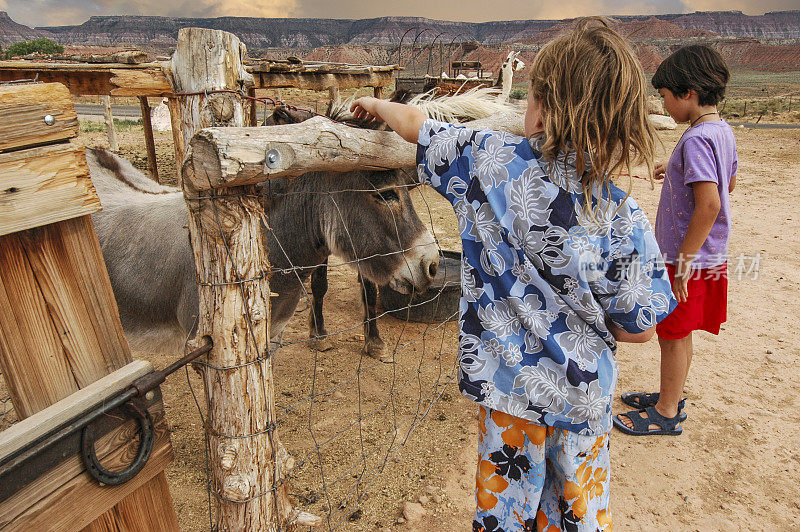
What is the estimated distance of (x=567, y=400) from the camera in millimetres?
1432

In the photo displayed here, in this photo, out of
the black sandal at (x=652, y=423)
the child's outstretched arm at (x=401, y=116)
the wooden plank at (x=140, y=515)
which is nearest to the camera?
the wooden plank at (x=140, y=515)

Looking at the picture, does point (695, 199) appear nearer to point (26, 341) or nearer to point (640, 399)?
point (640, 399)

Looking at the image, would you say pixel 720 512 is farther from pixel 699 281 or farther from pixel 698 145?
pixel 698 145

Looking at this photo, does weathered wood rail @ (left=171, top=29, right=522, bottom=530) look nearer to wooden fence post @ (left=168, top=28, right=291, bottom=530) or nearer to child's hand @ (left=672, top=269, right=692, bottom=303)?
wooden fence post @ (left=168, top=28, right=291, bottom=530)

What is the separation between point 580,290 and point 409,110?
797 mm

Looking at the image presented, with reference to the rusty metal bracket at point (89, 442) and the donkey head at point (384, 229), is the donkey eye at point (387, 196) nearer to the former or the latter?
the donkey head at point (384, 229)

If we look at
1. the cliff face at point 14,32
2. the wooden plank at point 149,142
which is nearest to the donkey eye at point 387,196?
the wooden plank at point 149,142

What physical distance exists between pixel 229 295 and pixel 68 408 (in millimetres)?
524

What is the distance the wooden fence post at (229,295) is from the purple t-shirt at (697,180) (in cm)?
225

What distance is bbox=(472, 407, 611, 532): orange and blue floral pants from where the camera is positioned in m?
1.50

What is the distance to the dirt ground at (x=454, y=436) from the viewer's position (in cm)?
266

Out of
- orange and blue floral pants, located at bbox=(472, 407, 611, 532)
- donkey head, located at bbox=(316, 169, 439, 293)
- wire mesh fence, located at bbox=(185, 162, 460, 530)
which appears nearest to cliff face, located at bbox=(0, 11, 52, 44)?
wire mesh fence, located at bbox=(185, 162, 460, 530)

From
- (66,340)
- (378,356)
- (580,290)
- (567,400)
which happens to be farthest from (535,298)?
(378,356)

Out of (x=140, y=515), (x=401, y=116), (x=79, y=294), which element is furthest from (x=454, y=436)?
(x=79, y=294)
